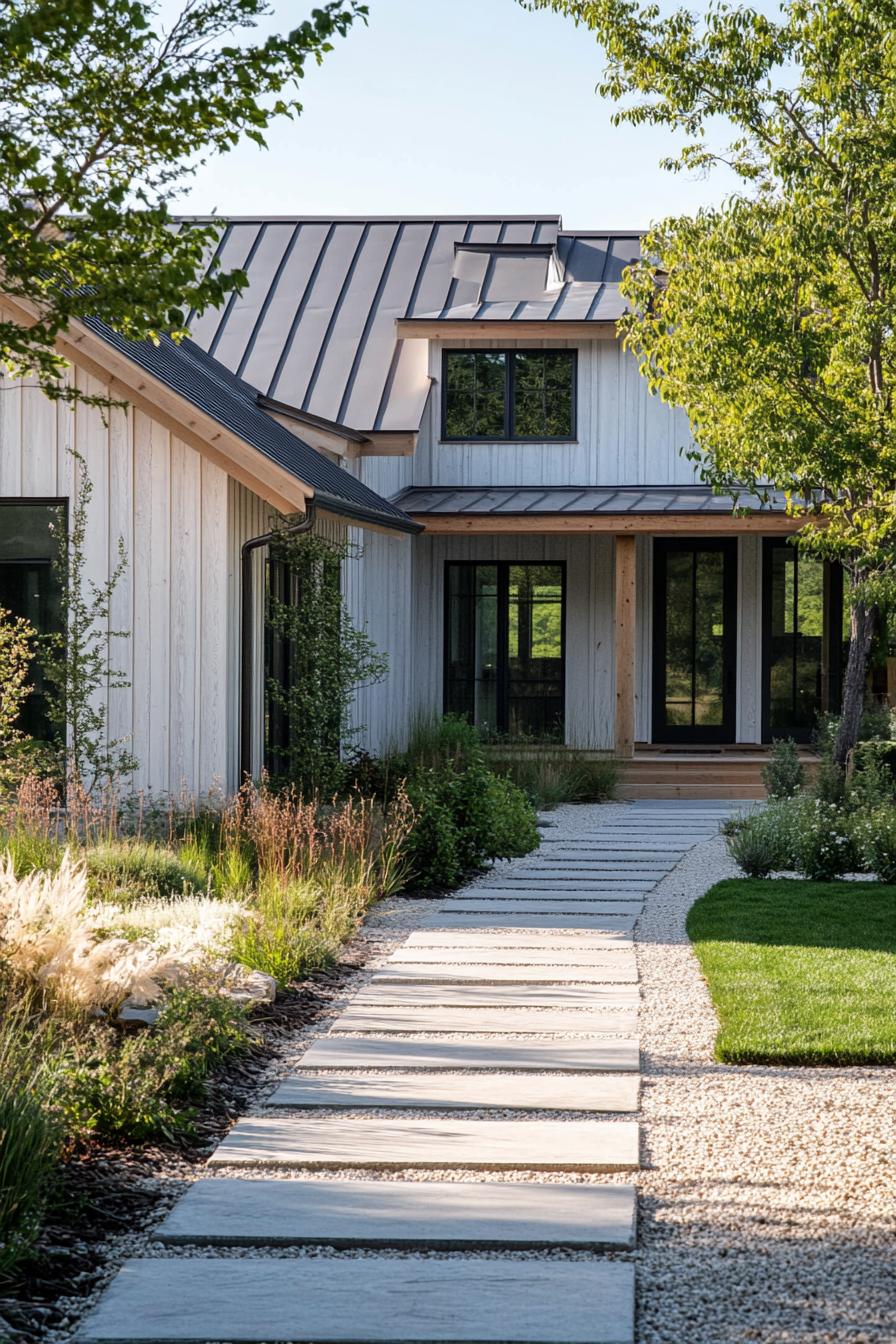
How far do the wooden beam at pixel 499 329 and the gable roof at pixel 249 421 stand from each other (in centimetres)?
294

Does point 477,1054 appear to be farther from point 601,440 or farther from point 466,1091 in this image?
point 601,440

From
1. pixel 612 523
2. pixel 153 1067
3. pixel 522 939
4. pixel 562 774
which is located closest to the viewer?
pixel 153 1067

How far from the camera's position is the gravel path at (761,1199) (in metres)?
3.31

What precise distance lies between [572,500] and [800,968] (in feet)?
33.9

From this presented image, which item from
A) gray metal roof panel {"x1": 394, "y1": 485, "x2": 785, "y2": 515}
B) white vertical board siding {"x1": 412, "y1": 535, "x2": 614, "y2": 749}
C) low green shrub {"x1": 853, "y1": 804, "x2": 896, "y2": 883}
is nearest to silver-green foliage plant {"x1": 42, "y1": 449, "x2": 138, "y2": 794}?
low green shrub {"x1": 853, "y1": 804, "x2": 896, "y2": 883}

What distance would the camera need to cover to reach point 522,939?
314 inches

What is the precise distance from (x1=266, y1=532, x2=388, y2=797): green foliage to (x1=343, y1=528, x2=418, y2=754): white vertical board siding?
5.85 ft

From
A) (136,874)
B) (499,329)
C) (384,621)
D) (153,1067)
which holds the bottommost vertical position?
(153,1067)

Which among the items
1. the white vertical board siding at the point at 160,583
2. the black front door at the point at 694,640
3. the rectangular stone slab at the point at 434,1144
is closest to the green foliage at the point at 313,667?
the white vertical board siding at the point at 160,583

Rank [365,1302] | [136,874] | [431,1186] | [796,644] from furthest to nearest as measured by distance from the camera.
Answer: [796,644] < [136,874] < [431,1186] < [365,1302]

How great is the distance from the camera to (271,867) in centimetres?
824

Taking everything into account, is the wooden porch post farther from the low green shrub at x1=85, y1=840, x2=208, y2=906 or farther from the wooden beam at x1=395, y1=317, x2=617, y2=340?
the low green shrub at x1=85, y1=840, x2=208, y2=906

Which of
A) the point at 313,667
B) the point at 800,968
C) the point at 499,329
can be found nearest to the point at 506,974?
the point at 800,968

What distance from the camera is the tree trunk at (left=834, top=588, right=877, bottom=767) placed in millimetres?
12062
